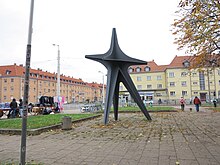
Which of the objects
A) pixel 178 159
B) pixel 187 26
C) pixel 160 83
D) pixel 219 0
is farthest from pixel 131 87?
pixel 160 83

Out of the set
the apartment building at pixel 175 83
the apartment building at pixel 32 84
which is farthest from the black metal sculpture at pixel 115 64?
the apartment building at pixel 32 84

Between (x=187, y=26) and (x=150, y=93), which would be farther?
(x=150, y=93)

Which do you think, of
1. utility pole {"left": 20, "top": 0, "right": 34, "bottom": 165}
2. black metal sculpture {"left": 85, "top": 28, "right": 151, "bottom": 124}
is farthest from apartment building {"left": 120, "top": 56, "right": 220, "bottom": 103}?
utility pole {"left": 20, "top": 0, "right": 34, "bottom": 165}

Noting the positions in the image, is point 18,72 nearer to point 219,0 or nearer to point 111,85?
point 111,85

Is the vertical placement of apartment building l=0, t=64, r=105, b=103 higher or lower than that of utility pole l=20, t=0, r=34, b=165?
higher

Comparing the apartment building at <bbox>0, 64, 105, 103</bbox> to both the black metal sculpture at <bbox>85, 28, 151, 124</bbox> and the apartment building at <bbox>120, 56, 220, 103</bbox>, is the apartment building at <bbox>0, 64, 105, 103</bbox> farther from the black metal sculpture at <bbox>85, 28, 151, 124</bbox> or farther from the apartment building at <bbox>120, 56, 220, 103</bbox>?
the black metal sculpture at <bbox>85, 28, 151, 124</bbox>

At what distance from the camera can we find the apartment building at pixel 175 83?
6366 cm

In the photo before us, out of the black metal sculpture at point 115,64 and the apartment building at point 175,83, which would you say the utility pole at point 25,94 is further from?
the apartment building at point 175,83

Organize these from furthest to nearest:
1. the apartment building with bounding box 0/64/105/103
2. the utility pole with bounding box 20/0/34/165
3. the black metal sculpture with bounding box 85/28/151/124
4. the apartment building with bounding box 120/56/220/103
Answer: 1. the apartment building with bounding box 0/64/105/103
2. the apartment building with bounding box 120/56/220/103
3. the black metal sculpture with bounding box 85/28/151/124
4. the utility pole with bounding box 20/0/34/165

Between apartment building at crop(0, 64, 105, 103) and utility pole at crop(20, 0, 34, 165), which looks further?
apartment building at crop(0, 64, 105, 103)

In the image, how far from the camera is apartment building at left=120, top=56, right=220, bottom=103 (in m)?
63.7

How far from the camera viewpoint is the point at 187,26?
11891 millimetres

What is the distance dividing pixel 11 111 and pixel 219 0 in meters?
19.3

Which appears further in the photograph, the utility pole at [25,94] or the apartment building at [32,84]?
the apartment building at [32,84]
